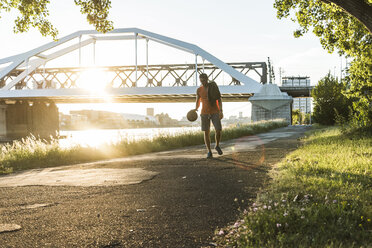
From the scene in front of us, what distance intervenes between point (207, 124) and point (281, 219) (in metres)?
5.06

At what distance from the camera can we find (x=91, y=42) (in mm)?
54219

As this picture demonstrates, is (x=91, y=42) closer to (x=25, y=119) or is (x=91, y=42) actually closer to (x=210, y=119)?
(x=25, y=119)

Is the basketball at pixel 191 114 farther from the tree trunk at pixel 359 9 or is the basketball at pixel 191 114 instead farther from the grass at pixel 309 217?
the grass at pixel 309 217

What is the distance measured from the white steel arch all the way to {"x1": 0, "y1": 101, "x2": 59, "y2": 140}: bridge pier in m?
4.05

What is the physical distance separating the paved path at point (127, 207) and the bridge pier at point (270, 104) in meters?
38.7

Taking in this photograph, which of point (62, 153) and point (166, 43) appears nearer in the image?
point (62, 153)

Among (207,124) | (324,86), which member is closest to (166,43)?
(324,86)

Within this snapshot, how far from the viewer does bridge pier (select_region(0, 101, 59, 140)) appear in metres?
49.5

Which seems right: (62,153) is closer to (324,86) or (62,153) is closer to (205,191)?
(205,191)

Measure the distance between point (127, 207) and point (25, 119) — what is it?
54048 millimetres

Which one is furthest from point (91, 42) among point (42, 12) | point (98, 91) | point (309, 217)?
point (309, 217)

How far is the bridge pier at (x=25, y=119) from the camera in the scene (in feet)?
162

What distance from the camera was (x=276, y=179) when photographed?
463 centimetres

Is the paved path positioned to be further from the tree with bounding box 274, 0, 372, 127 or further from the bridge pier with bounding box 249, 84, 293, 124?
the bridge pier with bounding box 249, 84, 293, 124
